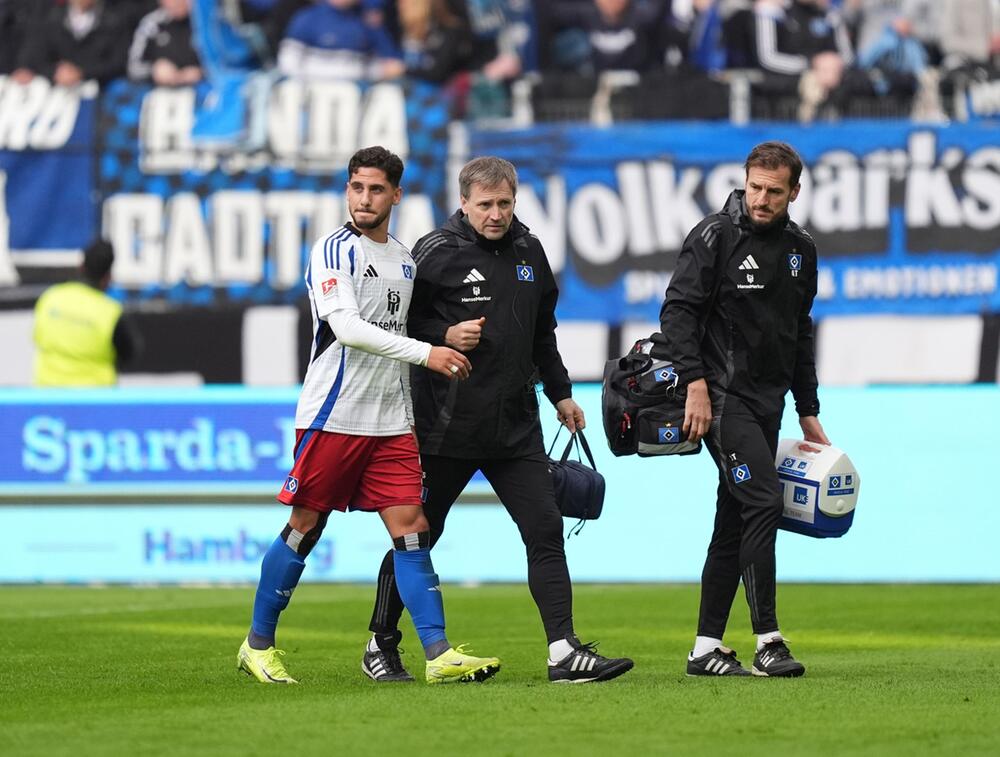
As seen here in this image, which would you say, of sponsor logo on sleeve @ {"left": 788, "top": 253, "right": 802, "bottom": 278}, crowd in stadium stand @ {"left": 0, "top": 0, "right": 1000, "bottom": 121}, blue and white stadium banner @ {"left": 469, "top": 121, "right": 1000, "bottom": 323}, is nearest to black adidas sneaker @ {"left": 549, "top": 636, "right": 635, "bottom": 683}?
sponsor logo on sleeve @ {"left": 788, "top": 253, "right": 802, "bottom": 278}

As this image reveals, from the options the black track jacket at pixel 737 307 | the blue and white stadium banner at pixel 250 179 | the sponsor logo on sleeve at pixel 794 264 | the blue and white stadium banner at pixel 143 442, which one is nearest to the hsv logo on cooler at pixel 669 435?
the black track jacket at pixel 737 307

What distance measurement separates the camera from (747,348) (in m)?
7.64

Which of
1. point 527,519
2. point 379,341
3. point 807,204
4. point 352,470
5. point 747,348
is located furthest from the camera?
point 807,204

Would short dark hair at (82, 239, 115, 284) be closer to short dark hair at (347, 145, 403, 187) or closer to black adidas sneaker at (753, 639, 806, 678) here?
short dark hair at (347, 145, 403, 187)

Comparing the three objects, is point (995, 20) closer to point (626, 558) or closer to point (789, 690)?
point (626, 558)

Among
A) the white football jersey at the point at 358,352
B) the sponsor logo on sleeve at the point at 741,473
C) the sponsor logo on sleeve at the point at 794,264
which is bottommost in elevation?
the sponsor logo on sleeve at the point at 741,473

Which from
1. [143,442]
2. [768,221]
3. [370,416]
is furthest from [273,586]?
[143,442]

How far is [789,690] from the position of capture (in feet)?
23.2

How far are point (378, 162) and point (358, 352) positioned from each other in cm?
73

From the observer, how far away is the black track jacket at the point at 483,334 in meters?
7.48

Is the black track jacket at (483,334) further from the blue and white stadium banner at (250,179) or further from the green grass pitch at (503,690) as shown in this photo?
the blue and white stadium banner at (250,179)

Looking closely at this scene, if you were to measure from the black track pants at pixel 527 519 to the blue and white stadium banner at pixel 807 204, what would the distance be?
9.04 m

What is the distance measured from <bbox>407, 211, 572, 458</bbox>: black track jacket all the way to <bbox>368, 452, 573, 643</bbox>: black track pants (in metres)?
0.09

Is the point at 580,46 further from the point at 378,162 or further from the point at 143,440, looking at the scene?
the point at 378,162
